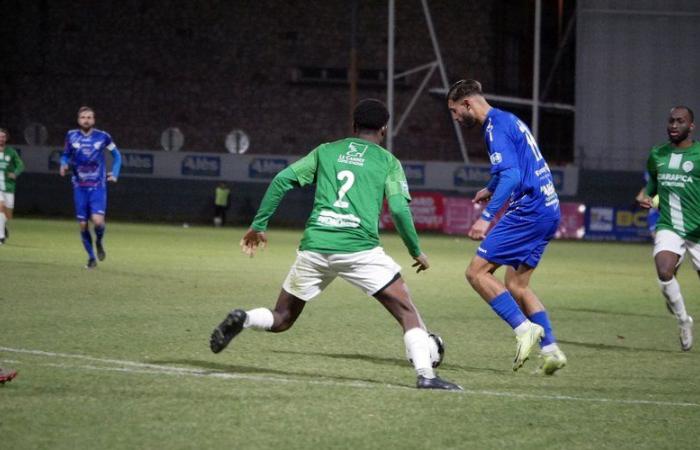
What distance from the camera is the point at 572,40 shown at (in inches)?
1759

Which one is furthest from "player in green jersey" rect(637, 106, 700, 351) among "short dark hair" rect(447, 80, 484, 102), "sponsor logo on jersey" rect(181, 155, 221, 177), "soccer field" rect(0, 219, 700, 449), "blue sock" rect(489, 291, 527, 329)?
"sponsor logo on jersey" rect(181, 155, 221, 177)

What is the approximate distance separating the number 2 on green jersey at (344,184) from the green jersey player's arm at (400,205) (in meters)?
0.24

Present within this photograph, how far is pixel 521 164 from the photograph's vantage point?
953 cm

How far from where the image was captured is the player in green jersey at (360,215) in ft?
27.3

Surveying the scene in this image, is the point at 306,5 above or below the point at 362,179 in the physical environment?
above

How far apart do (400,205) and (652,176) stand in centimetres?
461

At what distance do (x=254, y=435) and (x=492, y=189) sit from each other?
3951mm

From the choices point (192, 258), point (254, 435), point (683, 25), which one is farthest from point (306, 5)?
point (254, 435)

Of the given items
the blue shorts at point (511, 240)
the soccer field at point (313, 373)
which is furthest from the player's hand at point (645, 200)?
the blue shorts at point (511, 240)

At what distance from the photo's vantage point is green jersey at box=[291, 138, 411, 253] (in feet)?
27.5

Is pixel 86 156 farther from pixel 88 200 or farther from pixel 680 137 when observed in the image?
pixel 680 137

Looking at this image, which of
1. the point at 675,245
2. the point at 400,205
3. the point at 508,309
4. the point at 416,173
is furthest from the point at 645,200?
the point at 416,173

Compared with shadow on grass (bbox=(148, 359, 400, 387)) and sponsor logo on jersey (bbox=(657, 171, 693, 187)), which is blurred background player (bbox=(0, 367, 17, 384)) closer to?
shadow on grass (bbox=(148, 359, 400, 387))

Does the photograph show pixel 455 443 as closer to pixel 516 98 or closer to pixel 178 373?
pixel 178 373
